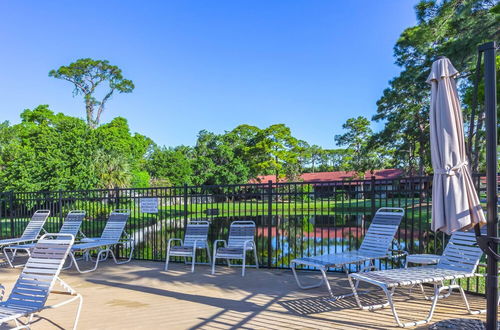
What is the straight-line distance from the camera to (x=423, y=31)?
15.9 m

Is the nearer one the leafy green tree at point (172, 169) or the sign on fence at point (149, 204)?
the sign on fence at point (149, 204)

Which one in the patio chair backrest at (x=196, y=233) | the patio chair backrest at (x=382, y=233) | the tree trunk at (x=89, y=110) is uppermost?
the tree trunk at (x=89, y=110)

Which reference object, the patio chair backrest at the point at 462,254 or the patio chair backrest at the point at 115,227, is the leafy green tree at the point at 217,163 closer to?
the patio chair backrest at the point at 115,227

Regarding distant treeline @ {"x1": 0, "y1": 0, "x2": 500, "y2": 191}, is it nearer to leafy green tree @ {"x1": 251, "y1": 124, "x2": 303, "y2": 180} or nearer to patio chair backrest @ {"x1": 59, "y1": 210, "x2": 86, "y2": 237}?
leafy green tree @ {"x1": 251, "y1": 124, "x2": 303, "y2": 180}

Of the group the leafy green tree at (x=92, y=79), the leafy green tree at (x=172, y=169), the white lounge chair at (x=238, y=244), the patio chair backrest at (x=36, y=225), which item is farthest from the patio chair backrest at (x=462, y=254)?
the leafy green tree at (x=172, y=169)

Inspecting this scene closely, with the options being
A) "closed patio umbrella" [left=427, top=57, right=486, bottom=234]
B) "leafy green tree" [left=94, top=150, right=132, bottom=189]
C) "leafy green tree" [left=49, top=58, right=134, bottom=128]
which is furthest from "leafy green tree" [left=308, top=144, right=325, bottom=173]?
"closed patio umbrella" [left=427, top=57, right=486, bottom=234]

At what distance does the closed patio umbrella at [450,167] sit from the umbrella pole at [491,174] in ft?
1.09

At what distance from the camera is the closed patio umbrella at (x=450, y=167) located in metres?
3.06

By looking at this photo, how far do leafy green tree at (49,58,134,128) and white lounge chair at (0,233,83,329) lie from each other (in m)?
39.1

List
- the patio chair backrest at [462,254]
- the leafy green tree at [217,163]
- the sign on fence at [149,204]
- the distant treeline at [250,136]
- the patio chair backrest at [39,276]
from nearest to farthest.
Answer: the patio chair backrest at [39,276], the patio chair backrest at [462,254], the sign on fence at [149,204], the distant treeline at [250,136], the leafy green tree at [217,163]

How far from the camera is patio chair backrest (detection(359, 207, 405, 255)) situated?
5191 mm

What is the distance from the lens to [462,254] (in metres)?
4.33

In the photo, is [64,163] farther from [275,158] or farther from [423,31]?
[275,158]

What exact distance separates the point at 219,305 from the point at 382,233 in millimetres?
2535
